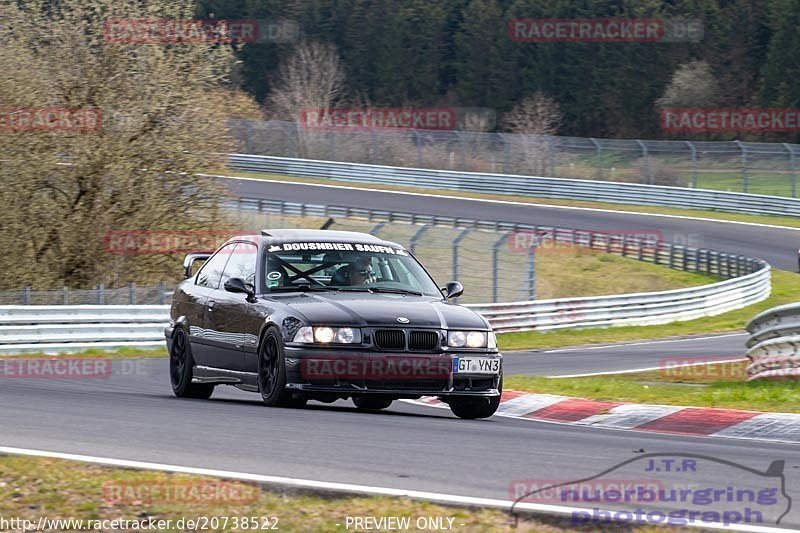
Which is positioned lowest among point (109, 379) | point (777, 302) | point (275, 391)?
point (777, 302)

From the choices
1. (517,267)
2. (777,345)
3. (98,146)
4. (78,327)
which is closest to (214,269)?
(777,345)

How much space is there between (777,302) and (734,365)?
51.4 feet

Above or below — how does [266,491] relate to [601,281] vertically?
above

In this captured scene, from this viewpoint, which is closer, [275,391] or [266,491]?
[266,491]

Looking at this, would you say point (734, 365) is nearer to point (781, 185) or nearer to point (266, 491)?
point (266, 491)

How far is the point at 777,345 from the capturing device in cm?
1502

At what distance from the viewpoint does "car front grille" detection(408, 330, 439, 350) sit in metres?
10.0

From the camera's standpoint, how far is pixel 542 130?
80188 mm

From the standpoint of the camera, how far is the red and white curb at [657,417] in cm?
992

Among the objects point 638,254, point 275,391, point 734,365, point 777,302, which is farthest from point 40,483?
point 638,254

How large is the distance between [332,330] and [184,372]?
271 centimetres

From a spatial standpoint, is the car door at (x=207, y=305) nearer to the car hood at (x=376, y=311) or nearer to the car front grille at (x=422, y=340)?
the car hood at (x=376, y=311)
